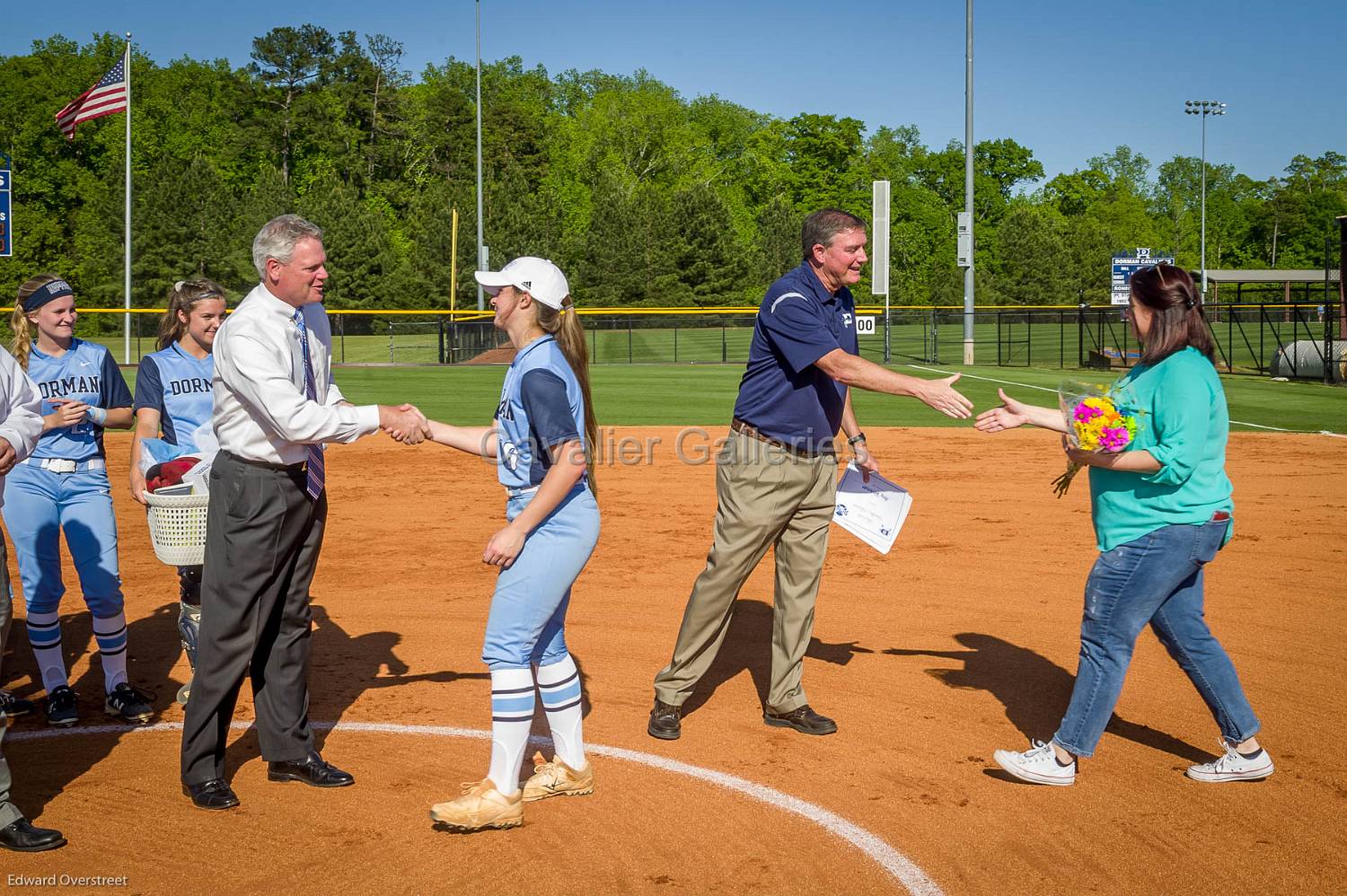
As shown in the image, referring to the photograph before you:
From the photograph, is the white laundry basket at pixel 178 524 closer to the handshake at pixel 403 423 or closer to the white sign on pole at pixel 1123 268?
the handshake at pixel 403 423

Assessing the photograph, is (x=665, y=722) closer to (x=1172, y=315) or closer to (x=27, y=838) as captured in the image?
(x=27, y=838)

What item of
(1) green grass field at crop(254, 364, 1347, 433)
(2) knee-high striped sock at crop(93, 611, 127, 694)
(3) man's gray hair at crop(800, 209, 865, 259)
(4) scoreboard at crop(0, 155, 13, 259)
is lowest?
(2) knee-high striped sock at crop(93, 611, 127, 694)

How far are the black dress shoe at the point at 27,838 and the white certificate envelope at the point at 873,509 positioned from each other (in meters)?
3.75

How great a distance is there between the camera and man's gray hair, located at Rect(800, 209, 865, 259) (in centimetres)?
568

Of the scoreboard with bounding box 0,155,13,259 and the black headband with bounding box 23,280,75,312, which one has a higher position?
the scoreboard with bounding box 0,155,13,259

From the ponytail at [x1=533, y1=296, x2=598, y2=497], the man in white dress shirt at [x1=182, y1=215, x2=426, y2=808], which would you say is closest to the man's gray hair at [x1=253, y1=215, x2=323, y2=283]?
the man in white dress shirt at [x1=182, y1=215, x2=426, y2=808]

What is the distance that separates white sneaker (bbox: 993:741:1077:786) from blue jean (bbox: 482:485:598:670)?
2079 millimetres

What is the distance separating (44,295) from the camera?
20.2 feet

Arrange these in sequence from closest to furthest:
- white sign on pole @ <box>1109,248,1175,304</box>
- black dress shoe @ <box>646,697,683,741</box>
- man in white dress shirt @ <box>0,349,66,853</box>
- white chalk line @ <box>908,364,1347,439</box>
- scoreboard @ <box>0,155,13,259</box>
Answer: man in white dress shirt @ <box>0,349,66,853</box>
black dress shoe @ <box>646,697,683,741</box>
white chalk line @ <box>908,364,1347,439</box>
scoreboard @ <box>0,155,13,259</box>
white sign on pole @ <box>1109,248,1175,304</box>

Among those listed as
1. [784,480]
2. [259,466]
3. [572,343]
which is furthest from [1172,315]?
[259,466]

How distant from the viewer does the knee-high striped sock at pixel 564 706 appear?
15.8 ft

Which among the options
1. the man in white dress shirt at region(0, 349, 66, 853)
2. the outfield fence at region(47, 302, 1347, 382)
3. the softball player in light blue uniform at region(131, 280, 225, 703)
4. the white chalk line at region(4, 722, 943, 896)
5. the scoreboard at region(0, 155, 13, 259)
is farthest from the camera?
the outfield fence at region(47, 302, 1347, 382)

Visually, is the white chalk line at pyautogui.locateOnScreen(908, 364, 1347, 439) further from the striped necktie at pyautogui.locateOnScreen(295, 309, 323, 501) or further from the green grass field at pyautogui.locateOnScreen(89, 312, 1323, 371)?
the striped necktie at pyautogui.locateOnScreen(295, 309, 323, 501)

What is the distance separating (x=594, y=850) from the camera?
4434 millimetres
